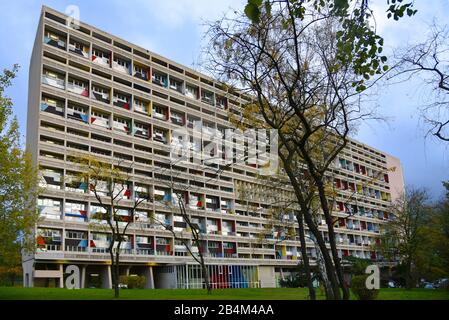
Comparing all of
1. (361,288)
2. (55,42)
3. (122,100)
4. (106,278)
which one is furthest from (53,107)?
(361,288)

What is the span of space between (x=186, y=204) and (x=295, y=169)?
161ft

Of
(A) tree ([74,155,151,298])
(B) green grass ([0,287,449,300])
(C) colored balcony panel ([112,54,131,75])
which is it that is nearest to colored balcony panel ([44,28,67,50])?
(C) colored balcony panel ([112,54,131,75])

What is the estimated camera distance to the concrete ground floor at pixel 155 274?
173ft

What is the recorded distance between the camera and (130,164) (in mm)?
63562

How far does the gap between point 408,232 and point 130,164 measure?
37643 mm

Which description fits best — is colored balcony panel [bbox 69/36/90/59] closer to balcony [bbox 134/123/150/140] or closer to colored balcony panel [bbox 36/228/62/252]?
balcony [bbox 134/123/150/140]

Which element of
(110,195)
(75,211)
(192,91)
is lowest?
(110,195)

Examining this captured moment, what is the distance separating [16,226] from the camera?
24109mm

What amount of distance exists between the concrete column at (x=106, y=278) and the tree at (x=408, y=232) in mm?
36086

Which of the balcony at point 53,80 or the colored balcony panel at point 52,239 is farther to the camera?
the balcony at point 53,80

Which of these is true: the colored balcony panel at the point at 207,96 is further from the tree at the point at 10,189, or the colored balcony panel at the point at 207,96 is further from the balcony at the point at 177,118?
the tree at the point at 10,189

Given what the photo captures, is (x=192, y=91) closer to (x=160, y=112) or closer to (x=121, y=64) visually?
(x=160, y=112)

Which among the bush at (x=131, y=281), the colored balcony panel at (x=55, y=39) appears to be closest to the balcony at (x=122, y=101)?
the colored balcony panel at (x=55, y=39)

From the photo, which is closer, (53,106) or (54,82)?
(53,106)
